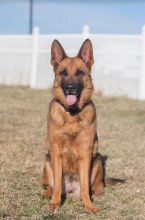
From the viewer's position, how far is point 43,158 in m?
7.55

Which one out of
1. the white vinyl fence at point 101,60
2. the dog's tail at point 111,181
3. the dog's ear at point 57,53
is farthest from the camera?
the white vinyl fence at point 101,60

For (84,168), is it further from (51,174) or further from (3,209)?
(3,209)

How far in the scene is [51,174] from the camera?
572cm

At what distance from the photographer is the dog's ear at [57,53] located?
5586 mm

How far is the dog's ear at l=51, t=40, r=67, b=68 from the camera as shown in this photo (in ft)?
18.3

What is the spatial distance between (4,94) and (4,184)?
31.6ft

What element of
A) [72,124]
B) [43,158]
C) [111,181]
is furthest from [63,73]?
[43,158]

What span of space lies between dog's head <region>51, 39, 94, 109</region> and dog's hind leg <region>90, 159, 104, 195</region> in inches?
27.1

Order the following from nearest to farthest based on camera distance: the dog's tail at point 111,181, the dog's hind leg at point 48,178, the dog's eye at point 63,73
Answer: the dog's eye at point 63,73 < the dog's hind leg at point 48,178 < the dog's tail at point 111,181

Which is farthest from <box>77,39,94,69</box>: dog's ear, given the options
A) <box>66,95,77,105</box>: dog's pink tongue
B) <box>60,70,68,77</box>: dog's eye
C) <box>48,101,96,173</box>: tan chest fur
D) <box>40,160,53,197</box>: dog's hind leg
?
<box>40,160,53,197</box>: dog's hind leg

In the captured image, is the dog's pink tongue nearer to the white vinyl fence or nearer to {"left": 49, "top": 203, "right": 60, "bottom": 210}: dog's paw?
{"left": 49, "top": 203, "right": 60, "bottom": 210}: dog's paw

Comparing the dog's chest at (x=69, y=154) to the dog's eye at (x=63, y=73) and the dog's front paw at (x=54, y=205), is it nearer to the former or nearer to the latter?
the dog's front paw at (x=54, y=205)

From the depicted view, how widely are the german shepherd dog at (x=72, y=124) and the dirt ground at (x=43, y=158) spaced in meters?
0.25

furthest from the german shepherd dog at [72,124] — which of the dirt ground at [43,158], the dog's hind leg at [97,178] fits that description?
the dirt ground at [43,158]
